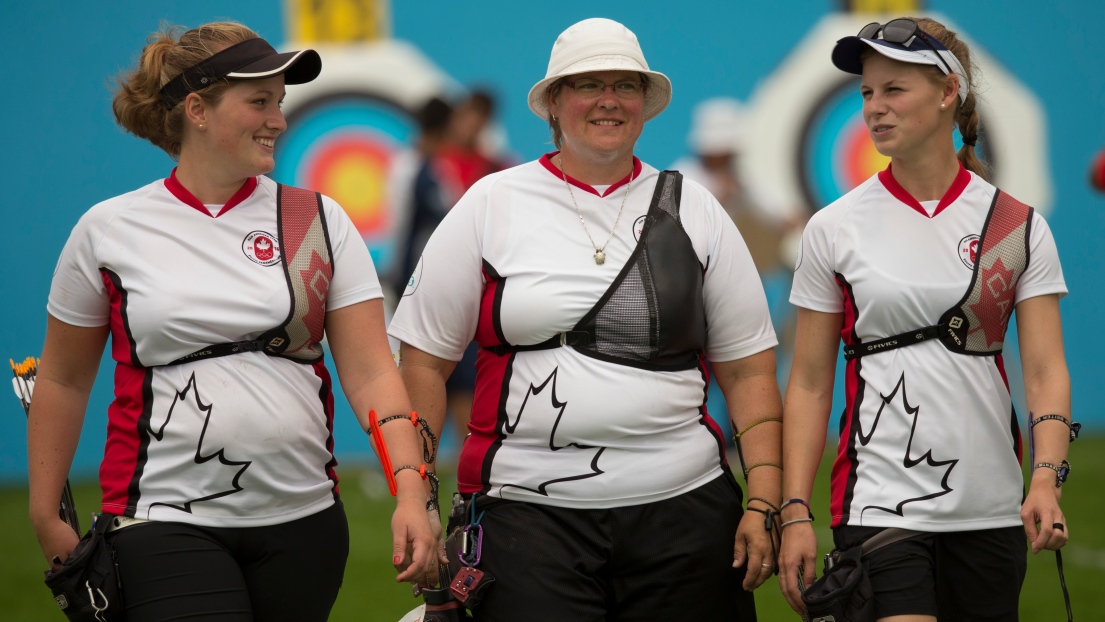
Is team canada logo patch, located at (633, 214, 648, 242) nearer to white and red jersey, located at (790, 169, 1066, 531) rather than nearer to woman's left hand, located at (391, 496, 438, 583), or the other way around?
white and red jersey, located at (790, 169, 1066, 531)

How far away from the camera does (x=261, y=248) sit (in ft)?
9.46

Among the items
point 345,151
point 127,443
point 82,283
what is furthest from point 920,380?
point 345,151

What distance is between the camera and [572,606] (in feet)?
9.63

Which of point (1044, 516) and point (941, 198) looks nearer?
point (1044, 516)

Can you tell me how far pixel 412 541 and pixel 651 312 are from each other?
2.49ft

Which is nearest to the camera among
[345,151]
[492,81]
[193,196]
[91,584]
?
[91,584]

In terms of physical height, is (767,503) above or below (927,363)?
below

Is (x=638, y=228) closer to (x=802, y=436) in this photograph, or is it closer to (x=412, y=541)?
(x=802, y=436)

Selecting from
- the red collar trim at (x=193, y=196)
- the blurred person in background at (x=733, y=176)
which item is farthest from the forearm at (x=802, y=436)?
the blurred person in background at (x=733, y=176)

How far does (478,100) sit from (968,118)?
15.4ft

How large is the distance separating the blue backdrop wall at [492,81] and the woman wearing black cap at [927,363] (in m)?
5.12

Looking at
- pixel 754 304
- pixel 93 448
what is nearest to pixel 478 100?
pixel 93 448

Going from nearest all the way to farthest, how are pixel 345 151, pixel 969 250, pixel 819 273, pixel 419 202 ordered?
1. pixel 969 250
2. pixel 819 273
3. pixel 419 202
4. pixel 345 151

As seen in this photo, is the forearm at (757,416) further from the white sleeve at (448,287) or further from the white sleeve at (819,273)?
the white sleeve at (448,287)
